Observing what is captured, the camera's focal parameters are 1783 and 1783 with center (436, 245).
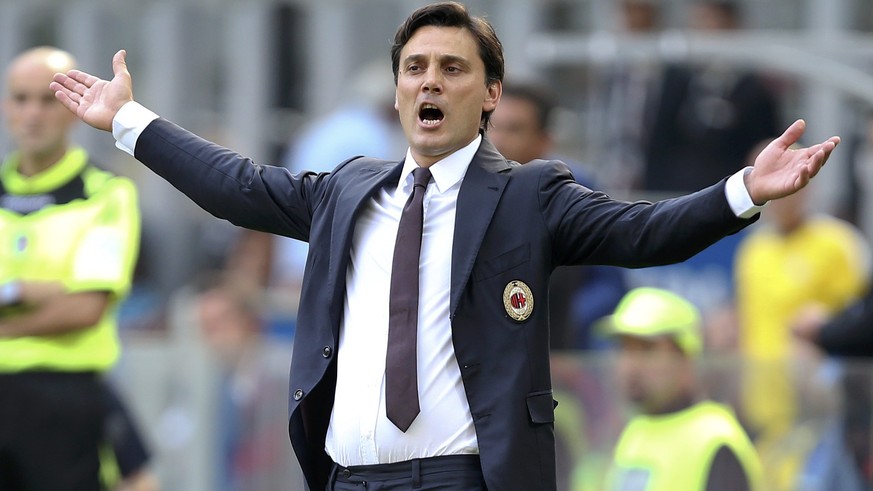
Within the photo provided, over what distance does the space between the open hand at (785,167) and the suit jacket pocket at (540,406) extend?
2.67ft

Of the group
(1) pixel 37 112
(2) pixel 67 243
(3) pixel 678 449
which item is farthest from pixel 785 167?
(1) pixel 37 112

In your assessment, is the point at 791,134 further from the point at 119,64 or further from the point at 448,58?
the point at 119,64

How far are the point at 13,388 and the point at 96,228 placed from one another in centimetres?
78

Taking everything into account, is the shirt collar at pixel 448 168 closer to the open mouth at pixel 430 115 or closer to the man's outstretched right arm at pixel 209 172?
the open mouth at pixel 430 115

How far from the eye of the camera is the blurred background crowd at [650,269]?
8789 millimetres

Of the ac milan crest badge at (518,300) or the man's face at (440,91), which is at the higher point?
the man's face at (440,91)

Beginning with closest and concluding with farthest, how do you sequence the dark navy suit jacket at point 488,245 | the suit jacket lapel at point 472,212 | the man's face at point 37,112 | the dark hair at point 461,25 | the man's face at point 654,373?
the dark navy suit jacket at point 488,245 → the suit jacket lapel at point 472,212 → the dark hair at point 461,25 → the man's face at point 654,373 → the man's face at point 37,112

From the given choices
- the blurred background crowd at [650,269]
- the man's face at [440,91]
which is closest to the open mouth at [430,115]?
the man's face at [440,91]

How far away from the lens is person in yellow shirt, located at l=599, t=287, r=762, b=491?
7.32 m

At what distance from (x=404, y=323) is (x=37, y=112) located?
359 centimetres

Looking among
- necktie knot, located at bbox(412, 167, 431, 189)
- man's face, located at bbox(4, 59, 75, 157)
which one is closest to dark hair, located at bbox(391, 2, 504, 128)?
necktie knot, located at bbox(412, 167, 431, 189)

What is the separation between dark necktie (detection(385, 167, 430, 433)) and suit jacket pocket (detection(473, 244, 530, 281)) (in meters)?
0.18

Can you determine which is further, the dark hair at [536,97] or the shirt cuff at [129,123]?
the dark hair at [536,97]

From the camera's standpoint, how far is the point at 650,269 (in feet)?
32.4
